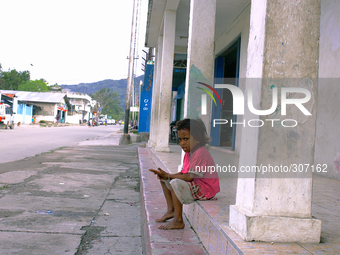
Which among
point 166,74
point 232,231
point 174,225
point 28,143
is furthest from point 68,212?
point 28,143

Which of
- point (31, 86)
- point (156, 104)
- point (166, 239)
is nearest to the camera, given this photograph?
point (166, 239)

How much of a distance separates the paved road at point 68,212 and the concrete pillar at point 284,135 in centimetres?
152

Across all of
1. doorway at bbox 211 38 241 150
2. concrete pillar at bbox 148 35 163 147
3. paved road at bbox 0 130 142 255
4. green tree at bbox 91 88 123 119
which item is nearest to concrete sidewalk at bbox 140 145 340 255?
paved road at bbox 0 130 142 255

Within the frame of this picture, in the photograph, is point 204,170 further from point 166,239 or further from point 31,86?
point 31,86

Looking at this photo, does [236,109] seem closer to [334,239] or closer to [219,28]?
[334,239]

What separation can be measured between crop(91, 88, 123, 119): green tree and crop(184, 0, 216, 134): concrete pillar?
92031mm

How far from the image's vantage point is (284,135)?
1830mm

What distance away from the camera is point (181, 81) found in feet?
68.6

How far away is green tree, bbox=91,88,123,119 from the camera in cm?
9400

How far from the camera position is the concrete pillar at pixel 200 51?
4148 mm

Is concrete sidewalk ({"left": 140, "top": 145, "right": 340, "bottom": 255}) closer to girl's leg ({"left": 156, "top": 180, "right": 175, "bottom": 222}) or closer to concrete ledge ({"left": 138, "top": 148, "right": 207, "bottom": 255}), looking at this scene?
concrete ledge ({"left": 138, "top": 148, "right": 207, "bottom": 255})

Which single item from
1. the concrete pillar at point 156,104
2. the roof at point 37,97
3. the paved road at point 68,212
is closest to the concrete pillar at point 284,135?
the paved road at point 68,212

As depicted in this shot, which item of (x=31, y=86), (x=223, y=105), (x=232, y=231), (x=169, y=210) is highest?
(x=31, y=86)

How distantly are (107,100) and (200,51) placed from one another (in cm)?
9401
